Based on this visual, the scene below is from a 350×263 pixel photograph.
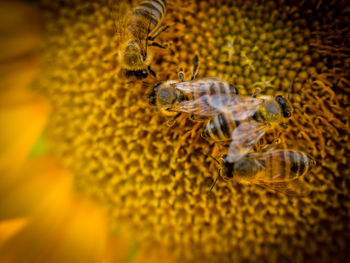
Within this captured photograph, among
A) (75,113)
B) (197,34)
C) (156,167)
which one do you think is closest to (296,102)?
(197,34)

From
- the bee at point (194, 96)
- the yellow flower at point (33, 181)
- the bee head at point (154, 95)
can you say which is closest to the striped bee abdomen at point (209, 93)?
the bee at point (194, 96)

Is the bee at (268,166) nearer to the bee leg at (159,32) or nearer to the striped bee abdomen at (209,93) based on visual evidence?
the striped bee abdomen at (209,93)

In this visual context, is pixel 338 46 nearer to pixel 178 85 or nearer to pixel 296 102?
pixel 296 102

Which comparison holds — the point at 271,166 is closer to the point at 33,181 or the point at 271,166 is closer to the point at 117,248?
the point at 117,248

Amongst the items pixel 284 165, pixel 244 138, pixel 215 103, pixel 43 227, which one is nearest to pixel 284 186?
pixel 284 165

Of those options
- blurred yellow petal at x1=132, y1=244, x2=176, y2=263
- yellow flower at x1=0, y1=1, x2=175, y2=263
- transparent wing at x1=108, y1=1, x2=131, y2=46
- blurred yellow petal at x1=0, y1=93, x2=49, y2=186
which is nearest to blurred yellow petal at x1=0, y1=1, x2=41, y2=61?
yellow flower at x1=0, y1=1, x2=175, y2=263

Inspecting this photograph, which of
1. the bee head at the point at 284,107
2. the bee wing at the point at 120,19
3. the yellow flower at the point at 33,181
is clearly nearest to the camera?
the bee head at the point at 284,107

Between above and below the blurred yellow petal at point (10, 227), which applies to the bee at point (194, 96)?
above
